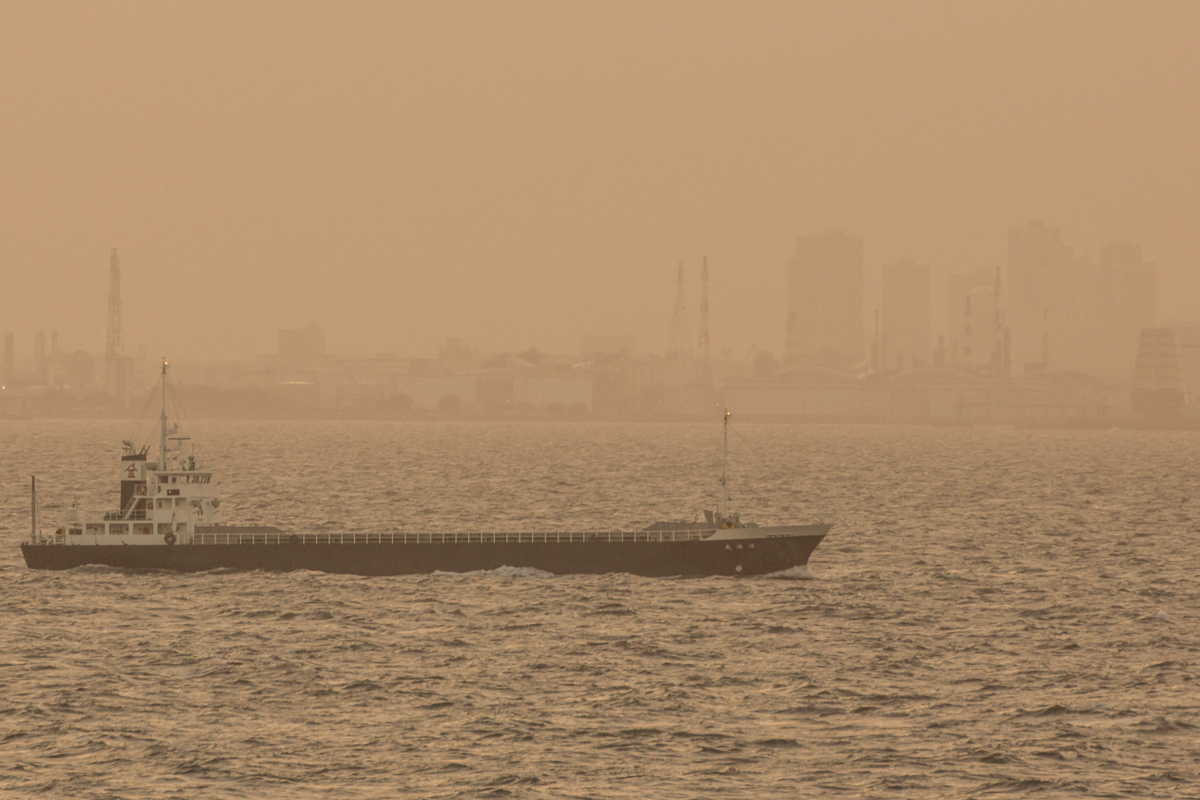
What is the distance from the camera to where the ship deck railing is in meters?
86.9

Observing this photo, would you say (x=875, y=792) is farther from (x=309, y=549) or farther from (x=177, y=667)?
(x=309, y=549)

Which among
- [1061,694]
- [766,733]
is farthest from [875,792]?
[1061,694]

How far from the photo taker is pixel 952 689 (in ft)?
182

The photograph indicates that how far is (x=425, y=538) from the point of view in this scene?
88500mm

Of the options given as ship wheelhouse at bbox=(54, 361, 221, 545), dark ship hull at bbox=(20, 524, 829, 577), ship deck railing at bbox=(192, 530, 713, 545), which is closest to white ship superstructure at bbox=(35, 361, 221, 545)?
ship wheelhouse at bbox=(54, 361, 221, 545)

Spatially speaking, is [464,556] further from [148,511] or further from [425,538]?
[148,511]

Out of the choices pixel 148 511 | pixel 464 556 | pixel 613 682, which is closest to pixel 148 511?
pixel 148 511

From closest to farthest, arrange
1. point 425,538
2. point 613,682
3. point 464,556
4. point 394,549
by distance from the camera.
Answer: point 613,682
point 394,549
point 464,556
point 425,538

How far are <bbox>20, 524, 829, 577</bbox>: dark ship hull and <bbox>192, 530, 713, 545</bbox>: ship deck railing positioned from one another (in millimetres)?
163

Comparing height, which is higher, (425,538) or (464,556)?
(425,538)

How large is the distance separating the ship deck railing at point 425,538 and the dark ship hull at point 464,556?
163 mm

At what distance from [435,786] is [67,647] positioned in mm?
26621

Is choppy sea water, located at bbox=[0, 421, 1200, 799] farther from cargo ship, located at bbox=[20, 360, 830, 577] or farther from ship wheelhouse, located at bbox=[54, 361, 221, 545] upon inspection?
ship wheelhouse, located at bbox=[54, 361, 221, 545]

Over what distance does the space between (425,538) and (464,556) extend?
3028 millimetres
